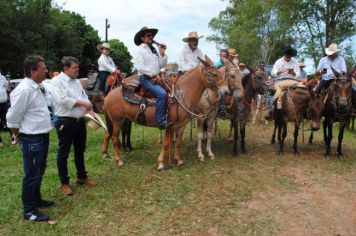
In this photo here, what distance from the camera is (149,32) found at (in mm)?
7543

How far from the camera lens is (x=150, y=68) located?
7516 mm

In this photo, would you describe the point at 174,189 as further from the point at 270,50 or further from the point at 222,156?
the point at 270,50

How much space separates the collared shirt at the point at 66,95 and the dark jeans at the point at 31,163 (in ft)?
2.33

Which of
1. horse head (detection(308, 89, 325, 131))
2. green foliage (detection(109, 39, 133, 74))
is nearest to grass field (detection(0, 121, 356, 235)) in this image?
horse head (detection(308, 89, 325, 131))

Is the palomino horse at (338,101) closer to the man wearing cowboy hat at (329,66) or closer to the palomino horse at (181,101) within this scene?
the man wearing cowboy hat at (329,66)

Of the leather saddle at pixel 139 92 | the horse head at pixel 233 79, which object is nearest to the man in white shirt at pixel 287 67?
the horse head at pixel 233 79

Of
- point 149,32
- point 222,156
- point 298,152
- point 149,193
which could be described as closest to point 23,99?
point 149,193

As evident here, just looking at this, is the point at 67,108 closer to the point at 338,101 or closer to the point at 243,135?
the point at 243,135

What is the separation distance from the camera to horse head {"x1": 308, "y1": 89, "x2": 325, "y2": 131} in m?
9.12

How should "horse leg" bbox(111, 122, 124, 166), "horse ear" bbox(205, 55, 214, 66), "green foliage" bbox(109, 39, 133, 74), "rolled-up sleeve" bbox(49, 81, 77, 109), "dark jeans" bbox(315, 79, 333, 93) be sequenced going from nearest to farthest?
"rolled-up sleeve" bbox(49, 81, 77, 109) < "horse ear" bbox(205, 55, 214, 66) < "horse leg" bbox(111, 122, 124, 166) < "dark jeans" bbox(315, 79, 333, 93) < "green foliage" bbox(109, 39, 133, 74)

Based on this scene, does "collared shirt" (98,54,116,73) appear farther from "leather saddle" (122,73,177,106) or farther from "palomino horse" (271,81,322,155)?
"palomino horse" (271,81,322,155)

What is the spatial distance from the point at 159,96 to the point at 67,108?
211 cm

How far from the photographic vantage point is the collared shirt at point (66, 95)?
5.76 meters

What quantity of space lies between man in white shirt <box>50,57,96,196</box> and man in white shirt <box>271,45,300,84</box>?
5639 millimetres
